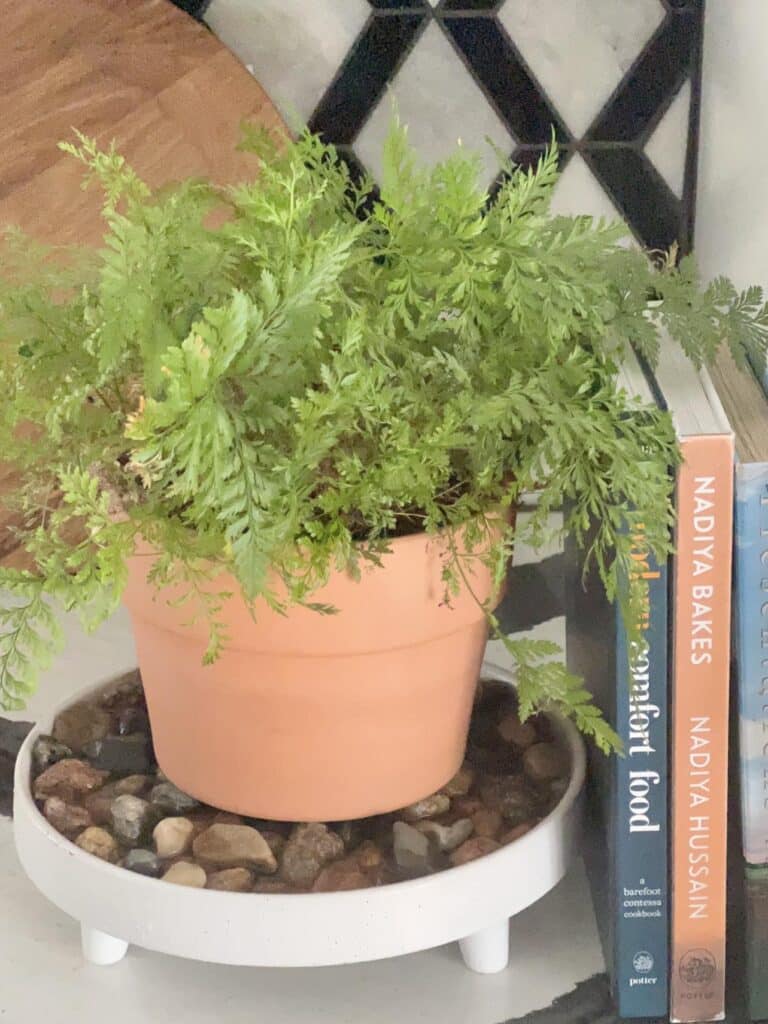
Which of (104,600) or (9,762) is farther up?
(104,600)

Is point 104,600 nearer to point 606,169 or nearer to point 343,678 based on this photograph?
point 343,678

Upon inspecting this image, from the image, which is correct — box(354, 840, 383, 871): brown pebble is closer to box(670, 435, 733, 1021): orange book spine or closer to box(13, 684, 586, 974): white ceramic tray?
box(13, 684, 586, 974): white ceramic tray

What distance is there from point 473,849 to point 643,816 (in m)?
0.08

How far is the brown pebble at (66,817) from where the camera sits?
582mm

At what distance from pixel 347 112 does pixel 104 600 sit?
69 cm

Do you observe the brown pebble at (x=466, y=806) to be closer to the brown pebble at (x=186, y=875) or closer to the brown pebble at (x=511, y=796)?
the brown pebble at (x=511, y=796)

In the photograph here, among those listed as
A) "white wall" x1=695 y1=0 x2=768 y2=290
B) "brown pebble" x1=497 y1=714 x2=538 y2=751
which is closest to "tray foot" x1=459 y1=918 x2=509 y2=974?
"brown pebble" x1=497 y1=714 x2=538 y2=751

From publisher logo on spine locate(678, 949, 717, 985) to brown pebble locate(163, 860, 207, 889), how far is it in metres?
0.23

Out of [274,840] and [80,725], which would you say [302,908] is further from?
[80,725]

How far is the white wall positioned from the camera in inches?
34.2

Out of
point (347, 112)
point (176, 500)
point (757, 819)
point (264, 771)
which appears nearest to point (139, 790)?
point (264, 771)

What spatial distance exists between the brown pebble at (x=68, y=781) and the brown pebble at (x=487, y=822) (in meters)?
0.20

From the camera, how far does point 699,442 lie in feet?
1.64

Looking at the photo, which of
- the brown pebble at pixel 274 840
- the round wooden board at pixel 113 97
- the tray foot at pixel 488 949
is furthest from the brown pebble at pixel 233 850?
the round wooden board at pixel 113 97
